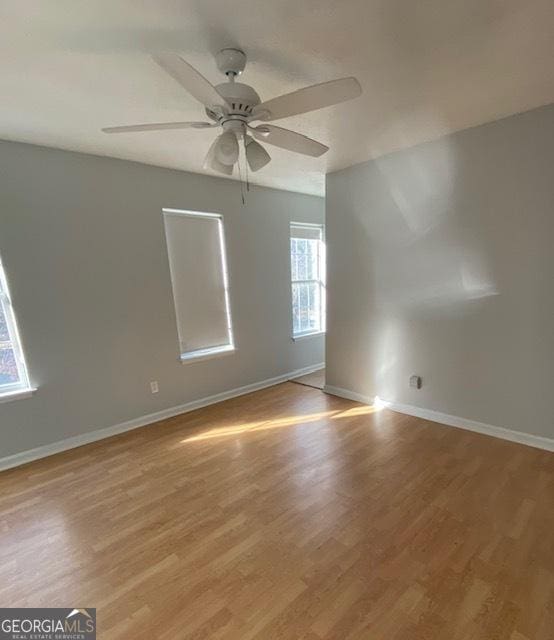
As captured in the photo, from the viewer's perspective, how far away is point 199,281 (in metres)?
3.50

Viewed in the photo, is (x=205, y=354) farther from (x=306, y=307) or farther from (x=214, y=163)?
(x=214, y=163)

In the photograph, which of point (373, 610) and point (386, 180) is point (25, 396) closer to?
point (373, 610)

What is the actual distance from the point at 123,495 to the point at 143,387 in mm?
1171

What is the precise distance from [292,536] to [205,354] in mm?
2170

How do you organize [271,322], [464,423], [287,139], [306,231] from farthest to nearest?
[306,231] → [271,322] → [464,423] → [287,139]

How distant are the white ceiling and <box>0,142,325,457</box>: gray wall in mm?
411

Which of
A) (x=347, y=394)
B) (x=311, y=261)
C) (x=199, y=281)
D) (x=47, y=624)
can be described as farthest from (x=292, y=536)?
(x=311, y=261)

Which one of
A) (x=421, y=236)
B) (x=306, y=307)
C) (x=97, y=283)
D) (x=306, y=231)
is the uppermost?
(x=306, y=231)

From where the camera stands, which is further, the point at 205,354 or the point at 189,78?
the point at 205,354

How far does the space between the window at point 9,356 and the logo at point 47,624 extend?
1556 mm

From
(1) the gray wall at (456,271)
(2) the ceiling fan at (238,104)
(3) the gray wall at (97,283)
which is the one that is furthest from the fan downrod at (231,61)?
(1) the gray wall at (456,271)

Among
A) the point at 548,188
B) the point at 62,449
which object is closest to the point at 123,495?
the point at 62,449

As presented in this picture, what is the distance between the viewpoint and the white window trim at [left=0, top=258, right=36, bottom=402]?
243 centimetres

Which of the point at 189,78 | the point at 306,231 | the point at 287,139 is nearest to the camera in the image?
the point at 189,78
